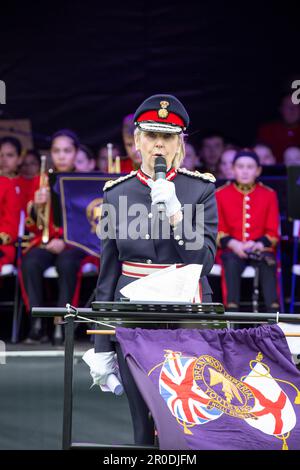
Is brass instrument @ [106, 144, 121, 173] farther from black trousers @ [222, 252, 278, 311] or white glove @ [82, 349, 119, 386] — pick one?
white glove @ [82, 349, 119, 386]

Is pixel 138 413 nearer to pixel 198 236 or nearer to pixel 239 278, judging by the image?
pixel 198 236

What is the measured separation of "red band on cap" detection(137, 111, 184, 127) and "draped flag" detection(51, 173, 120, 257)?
14.0 ft

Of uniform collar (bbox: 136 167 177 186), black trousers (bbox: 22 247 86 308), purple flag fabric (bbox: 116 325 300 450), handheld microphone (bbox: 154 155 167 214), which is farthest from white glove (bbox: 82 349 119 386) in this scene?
black trousers (bbox: 22 247 86 308)

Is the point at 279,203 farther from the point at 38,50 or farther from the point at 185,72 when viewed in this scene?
the point at 38,50

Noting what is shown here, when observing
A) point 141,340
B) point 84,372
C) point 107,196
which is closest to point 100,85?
point 84,372

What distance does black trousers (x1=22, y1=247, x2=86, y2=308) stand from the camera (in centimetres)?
873

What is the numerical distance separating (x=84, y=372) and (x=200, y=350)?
370 cm

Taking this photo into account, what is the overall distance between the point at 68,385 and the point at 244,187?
5.98m

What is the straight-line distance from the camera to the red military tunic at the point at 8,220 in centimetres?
893

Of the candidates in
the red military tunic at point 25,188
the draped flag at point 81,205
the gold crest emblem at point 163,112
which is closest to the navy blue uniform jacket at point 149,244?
the gold crest emblem at point 163,112

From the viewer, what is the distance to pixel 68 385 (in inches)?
136

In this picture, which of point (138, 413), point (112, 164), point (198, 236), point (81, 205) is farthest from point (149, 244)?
point (112, 164)

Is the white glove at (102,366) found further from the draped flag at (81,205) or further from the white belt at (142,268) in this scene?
the draped flag at (81,205)
